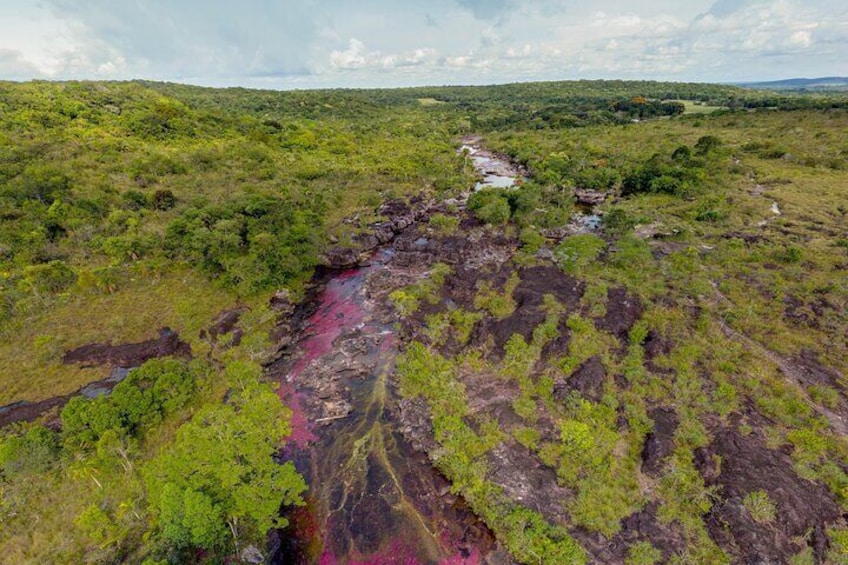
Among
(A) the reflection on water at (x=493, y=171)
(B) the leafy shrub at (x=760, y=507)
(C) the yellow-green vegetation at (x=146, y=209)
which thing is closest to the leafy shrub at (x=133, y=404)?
(C) the yellow-green vegetation at (x=146, y=209)

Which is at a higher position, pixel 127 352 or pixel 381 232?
pixel 381 232

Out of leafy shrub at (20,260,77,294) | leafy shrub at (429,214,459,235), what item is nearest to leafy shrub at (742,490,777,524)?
leafy shrub at (429,214,459,235)

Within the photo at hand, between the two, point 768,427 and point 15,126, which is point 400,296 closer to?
point 768,427

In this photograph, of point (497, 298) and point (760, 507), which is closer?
point (760, 507)

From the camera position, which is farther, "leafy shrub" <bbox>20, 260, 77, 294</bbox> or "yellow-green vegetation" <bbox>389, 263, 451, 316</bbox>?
"yellow-green vegetation" <bbox>389, 263, 451, 316</bbox>

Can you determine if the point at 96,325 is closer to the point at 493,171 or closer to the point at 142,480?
the point at 142,480

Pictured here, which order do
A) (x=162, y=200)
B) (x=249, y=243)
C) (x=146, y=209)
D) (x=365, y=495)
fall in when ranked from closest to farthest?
1. (x=365, y=495)
2. (x=249, y=243)
3. (x=146, y=209)
4. (x=162, y=200)

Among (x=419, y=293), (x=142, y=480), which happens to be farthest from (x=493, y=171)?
(x=142, y=480)

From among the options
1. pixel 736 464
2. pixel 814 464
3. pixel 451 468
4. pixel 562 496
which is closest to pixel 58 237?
pixel 451 468

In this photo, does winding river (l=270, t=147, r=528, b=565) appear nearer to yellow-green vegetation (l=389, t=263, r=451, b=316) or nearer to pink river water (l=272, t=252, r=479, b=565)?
pink river water (l=272, t=252, r=479, b=565)

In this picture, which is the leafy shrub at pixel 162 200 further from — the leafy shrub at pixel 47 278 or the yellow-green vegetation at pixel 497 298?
the yellow-green vegetation at pixel 497 298
